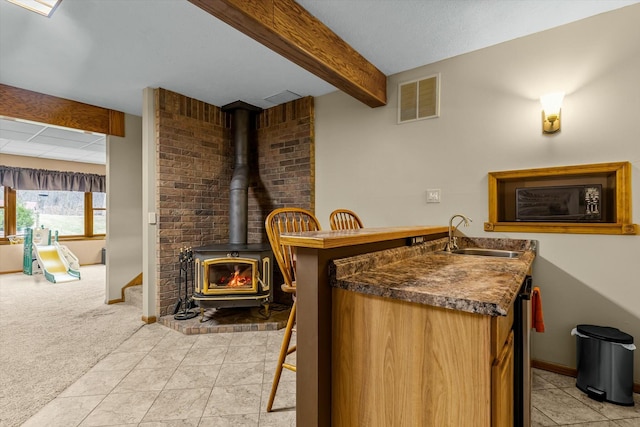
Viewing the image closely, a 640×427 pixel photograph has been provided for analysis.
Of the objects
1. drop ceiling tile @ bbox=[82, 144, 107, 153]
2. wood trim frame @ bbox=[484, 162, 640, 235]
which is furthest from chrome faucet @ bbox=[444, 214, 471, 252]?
drop ceiling tile @ bbox=[82, 144, 107, 153]

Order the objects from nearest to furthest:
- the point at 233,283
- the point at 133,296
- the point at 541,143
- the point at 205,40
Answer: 1. the point at 541,143
2. the point at 205,40
3. the point at 233,283
4. the point at 133,296

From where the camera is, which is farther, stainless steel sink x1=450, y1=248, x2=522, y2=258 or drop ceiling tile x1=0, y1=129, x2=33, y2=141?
drop ceiling tile x1=0, y1=129, x2=33, y2=141

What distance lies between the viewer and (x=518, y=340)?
52.4 inches

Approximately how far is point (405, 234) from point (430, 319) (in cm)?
76

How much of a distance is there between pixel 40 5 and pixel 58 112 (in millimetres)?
1980

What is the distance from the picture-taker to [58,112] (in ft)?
11.9

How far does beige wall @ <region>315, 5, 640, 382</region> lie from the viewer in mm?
2137

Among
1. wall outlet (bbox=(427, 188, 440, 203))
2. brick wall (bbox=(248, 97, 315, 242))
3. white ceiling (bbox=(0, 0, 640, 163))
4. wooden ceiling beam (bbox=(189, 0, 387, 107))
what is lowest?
wall outlet (bbox=(427, 188, 440, 203))

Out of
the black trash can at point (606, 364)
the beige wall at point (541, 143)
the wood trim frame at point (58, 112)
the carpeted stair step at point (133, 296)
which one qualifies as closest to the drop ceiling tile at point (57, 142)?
the wood trim frame at point (58, 112)

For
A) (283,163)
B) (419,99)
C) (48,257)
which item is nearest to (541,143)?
(419,99)

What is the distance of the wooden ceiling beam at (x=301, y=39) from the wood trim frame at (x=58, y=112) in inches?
118

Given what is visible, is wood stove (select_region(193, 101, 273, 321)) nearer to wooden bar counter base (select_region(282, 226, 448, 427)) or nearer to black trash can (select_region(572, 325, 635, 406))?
wooden bar counter base (select_region(282, 226, 448, 427))

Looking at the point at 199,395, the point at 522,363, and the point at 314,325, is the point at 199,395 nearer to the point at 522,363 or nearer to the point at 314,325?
the point at 314,325

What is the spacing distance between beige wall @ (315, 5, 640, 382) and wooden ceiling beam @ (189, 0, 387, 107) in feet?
1.71
